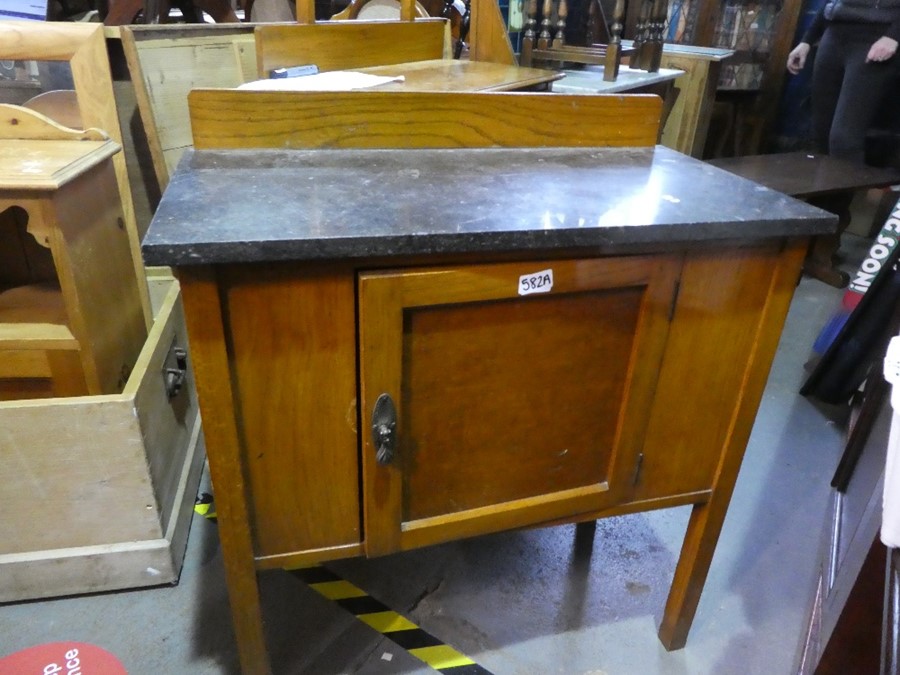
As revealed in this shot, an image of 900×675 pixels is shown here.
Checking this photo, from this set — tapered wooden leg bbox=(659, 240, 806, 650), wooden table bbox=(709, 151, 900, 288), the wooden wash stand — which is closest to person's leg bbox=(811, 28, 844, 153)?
wooden table bbox=(709, 151, 900, 288)

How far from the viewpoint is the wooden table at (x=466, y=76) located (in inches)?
51.5

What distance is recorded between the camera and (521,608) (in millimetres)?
1307

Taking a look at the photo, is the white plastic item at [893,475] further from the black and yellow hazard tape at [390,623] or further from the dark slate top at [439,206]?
the black and yellow hazard tape at [390,623]

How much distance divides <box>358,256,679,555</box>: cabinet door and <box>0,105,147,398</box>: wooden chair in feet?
2.17

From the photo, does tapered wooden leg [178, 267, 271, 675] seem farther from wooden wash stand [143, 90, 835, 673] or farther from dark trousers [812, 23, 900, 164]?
dark trousers [812, 23, 900, 164]

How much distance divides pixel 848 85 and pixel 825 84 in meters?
0.16

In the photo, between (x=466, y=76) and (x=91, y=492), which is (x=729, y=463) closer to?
(x=466, y=76)

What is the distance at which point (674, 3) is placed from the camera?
3807 millimetres

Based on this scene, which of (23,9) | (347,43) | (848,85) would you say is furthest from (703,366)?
(848,85)

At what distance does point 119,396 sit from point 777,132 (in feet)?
12.6

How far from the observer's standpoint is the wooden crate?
44.8 inches

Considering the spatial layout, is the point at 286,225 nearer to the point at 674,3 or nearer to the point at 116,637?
the point at 116,637

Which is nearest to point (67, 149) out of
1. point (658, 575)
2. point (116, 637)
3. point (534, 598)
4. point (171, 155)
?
point (171, 155)

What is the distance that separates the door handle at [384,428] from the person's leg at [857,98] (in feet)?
9.26
